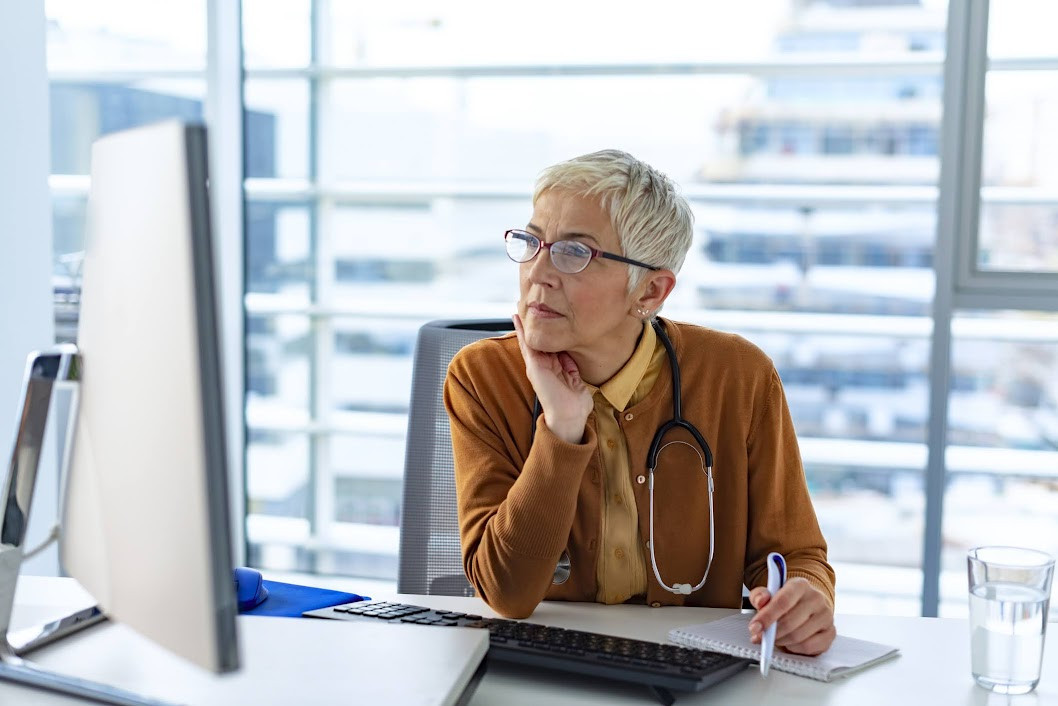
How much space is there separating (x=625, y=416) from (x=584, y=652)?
537 millimetres

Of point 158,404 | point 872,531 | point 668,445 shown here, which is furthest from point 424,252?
point 158,404

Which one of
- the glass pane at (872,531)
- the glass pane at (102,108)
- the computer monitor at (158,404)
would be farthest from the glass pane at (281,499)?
the computer monitor at (158,404)

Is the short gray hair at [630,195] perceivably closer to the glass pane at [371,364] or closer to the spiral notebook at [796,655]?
the spiral notebook at [796,655]

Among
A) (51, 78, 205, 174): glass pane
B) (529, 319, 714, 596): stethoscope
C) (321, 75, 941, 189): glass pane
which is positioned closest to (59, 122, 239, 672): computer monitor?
(529, 319, 714, 596): stethoscope

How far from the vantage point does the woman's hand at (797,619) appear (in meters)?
1.17

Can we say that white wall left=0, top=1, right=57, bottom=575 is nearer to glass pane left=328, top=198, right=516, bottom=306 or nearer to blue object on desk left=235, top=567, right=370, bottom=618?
glass pane left=328, top=198, right=516, bottom=306

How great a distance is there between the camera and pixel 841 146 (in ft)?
10.1

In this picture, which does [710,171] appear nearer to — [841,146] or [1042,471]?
[841,146]

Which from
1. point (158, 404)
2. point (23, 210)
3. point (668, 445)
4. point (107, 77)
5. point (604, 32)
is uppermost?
point (604, 32)

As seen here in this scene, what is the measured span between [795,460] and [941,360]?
1451 mm

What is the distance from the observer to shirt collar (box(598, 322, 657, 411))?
5.25 feet

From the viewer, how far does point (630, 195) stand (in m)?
1.60

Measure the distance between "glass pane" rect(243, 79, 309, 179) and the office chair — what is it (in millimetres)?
1965

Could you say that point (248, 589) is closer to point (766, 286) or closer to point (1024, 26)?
point (766, 286)
